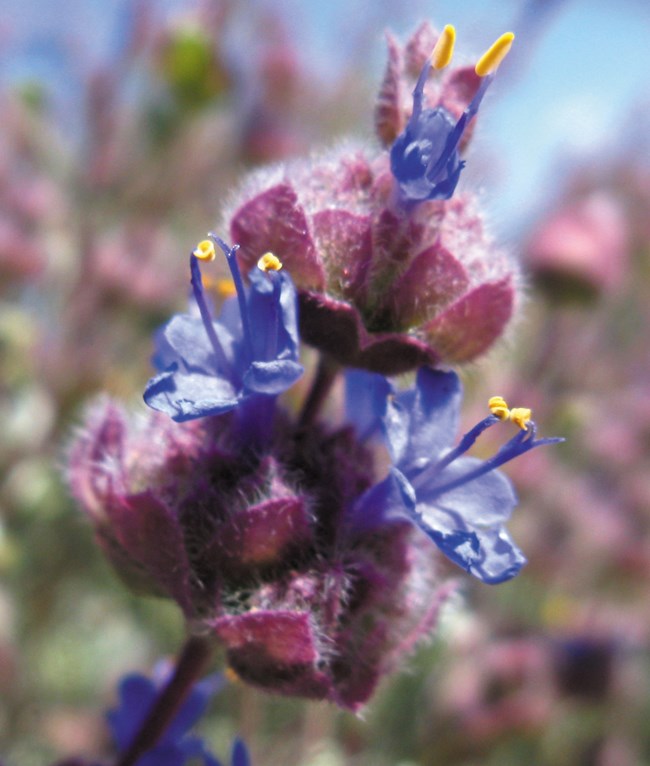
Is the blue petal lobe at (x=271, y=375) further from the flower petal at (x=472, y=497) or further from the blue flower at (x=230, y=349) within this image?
the flower petal at (x=472, y=497)

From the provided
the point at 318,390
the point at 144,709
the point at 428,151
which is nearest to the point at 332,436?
the point at 318,390

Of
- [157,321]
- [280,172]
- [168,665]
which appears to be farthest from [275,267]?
[157,321]

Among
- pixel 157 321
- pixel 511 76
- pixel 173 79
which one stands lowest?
pixel 157 321

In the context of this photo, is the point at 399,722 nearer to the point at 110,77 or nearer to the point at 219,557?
the point at 219,557

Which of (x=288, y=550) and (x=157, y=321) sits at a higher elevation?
(x=288, y=550)

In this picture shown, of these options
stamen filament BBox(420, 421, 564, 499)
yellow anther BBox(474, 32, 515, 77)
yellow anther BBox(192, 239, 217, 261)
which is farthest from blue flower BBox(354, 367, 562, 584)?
yellow anther BBox(474, 32, 515, 77)

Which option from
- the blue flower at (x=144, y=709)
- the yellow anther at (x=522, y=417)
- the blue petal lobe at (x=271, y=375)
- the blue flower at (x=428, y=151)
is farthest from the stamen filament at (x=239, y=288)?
the blue flower at (x=144, y=709)

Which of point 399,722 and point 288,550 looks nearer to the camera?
point 288,550
